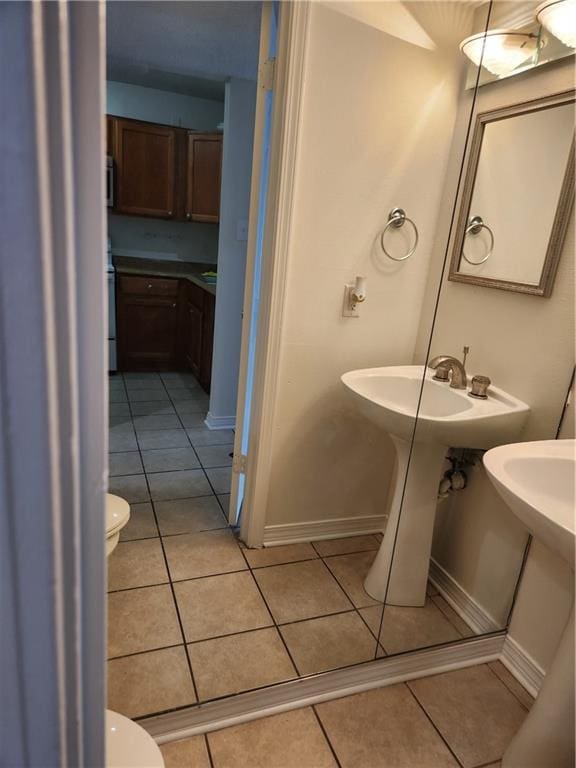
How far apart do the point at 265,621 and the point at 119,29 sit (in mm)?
2534

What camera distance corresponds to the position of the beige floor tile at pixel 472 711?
1.37 meters

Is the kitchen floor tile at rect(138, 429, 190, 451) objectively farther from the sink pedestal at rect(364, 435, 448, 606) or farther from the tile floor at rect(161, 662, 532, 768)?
the tile floor at rect(161, 662, 532, 768)

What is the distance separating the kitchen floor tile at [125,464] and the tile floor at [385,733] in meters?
1.28

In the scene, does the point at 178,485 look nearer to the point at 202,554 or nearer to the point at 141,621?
the point at 202,554

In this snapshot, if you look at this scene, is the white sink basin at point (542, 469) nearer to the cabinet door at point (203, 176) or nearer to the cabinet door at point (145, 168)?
the cabinet door at point (203, 176)

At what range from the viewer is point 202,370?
131 inches

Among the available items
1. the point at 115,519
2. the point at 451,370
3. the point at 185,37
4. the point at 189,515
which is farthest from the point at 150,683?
the point at 185,37

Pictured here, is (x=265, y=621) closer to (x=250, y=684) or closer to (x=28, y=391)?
(x=250, y=684)

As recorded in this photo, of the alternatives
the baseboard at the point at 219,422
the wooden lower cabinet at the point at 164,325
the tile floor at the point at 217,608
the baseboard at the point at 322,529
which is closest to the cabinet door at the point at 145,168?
the wooden lower cabinet at the point at 164,325

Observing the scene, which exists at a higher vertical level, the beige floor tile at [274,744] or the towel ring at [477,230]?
the towel ring at [477,230]

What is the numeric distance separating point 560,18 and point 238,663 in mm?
2057

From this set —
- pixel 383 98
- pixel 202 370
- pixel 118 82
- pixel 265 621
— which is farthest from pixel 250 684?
pixel 118 82

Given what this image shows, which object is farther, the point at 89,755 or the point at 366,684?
the point at 366,684

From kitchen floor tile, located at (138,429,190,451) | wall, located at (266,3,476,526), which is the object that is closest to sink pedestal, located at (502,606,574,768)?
wall, located at (266,3,476,526)
